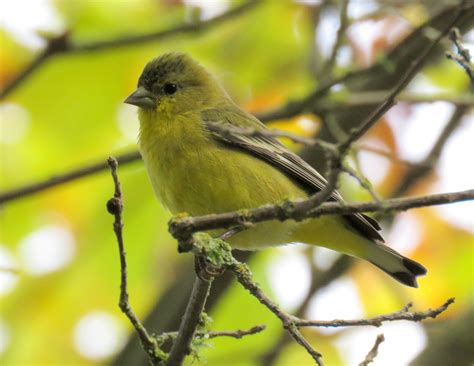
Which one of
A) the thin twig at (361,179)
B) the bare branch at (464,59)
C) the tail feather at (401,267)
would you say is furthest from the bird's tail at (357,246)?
the thin twig at (361,179)

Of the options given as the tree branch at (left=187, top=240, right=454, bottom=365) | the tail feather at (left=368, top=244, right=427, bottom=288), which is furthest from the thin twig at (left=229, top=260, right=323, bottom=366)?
the tail feather at (left=368, top=244, right=427, bottom=288)

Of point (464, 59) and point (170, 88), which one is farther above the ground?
point (170, 88)

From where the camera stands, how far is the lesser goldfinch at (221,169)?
4.59m

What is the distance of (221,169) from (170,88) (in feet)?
3.51

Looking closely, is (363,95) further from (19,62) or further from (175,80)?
(19,62)

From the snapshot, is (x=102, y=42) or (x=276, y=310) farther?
(x=102, y=42)

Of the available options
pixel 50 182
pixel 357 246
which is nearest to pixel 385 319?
pixel 357 246

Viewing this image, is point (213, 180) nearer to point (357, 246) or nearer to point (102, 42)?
point (357, 246)

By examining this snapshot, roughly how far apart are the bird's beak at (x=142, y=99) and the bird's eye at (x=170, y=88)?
0.13 meters

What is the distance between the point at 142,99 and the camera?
5.26 meters

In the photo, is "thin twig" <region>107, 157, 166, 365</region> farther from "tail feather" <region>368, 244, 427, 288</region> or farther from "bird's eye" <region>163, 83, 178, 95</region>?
"bird's eye" <region>163, 83, 178, 95</region>

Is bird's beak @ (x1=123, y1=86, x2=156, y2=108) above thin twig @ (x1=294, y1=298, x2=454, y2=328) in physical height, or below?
above

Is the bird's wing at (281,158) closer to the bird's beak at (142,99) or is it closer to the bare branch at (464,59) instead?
the bird's beak at (142,99)

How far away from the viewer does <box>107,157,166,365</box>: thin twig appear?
2.88 meters
